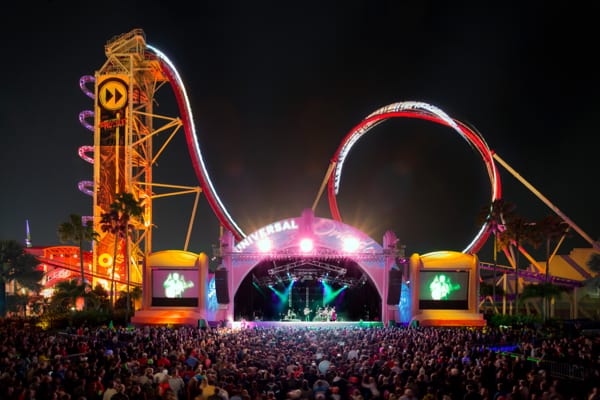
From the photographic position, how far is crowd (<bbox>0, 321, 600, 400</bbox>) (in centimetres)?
1012

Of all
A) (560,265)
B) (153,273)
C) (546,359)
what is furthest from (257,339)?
(560,265)

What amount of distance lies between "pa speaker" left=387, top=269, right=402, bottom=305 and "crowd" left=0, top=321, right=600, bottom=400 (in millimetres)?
18200

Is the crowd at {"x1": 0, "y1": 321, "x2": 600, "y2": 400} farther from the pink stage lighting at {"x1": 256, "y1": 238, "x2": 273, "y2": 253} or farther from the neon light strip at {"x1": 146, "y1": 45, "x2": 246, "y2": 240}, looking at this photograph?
the neon light strip at {"x1": 146, "y1": 45, "x2": 246, "y2": 240}

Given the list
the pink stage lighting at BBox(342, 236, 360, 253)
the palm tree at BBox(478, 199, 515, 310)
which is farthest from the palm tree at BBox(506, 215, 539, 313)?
the pink stage lighting at BBox(342, 236, 360, 253)

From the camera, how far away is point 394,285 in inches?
1550

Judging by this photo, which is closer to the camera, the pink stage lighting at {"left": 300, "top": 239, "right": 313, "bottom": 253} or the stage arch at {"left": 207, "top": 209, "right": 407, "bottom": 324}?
the pink stage lighting at {"left": 300, "top": 239, "right": 313, "bottom": 253}

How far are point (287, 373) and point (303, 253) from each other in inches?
1062

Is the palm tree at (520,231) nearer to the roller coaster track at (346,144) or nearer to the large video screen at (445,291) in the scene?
the roller coaster track at (346,144)

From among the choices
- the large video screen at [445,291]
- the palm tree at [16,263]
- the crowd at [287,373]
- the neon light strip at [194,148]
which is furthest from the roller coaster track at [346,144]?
the crowd at [287,373]

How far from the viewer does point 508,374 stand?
1266 cm

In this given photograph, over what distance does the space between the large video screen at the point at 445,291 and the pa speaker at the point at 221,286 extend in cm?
1408

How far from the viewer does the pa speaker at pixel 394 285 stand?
129 ft

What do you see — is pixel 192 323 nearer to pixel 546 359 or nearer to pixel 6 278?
pixel 546 359

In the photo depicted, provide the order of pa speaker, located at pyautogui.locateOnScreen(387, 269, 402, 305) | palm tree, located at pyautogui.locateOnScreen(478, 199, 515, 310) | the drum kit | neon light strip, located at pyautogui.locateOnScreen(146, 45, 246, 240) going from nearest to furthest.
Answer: pa speaker, located at pyautogui.locateOnScreen(387, 269, 402, 305)
the drum kit
palm tree, located at pyautogui.locateOnScreen(478, 199, 515, 310)
neon light strip, located at pyautogui.locateOnScreen(146, 45, 246, 240)
